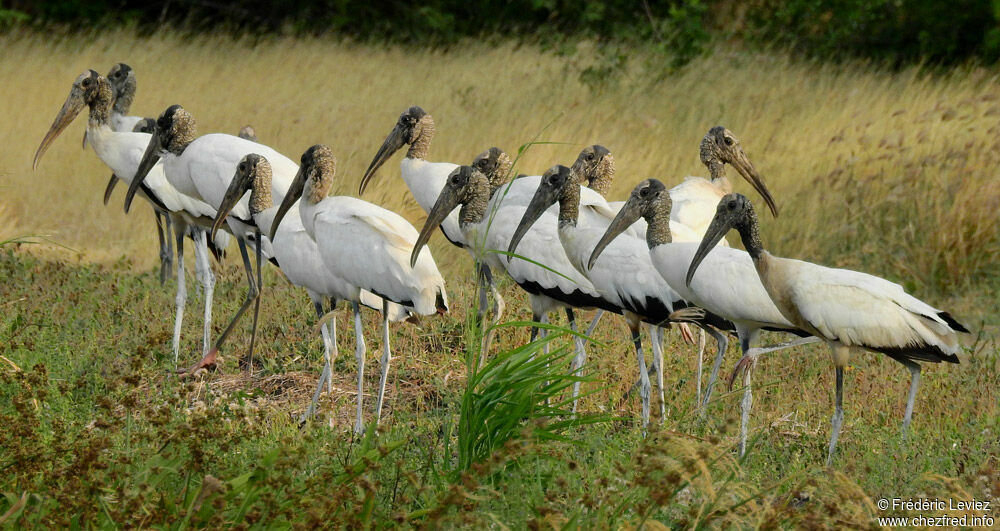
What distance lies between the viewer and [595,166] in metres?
7.09

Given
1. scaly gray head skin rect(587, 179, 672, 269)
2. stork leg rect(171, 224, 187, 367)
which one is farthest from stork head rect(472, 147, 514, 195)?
stork leg rect(171, 224, 187, 367)

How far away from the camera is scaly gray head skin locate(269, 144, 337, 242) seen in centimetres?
626

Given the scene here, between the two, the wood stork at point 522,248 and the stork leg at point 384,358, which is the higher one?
the wood stork at point 522,248

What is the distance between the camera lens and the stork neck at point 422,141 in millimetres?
7586

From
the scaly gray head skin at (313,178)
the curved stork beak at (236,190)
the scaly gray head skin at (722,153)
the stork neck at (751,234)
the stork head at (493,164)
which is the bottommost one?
the curved stork beak at (236,190)

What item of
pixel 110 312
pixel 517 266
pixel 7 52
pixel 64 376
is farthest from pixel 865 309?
pixel 7 52

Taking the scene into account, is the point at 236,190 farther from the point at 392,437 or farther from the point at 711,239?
the point at 711,239

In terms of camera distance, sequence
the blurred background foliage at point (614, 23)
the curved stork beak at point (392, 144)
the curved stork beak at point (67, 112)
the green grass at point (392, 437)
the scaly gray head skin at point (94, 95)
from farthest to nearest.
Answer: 1. the blurred background foliage at point (614, 23)
2. the curved stork beak at point (67, 112)
3. the scaly gray head skin at point (94, 95)
4. the curved stork beak at point (392, 144)
5. the green grass at point (392, 437)

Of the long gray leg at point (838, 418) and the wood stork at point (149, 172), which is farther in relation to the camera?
the wood stork at point (149, 172)

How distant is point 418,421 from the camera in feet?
17.6

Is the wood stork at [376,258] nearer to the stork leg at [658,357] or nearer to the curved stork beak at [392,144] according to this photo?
the stork leg at [658,357]

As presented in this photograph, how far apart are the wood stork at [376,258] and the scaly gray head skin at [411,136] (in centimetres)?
159

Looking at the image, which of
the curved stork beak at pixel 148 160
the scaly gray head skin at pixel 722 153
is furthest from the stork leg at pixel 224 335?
Answer: the scaly gray head skin at pixel 722 153

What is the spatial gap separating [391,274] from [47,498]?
227cm
